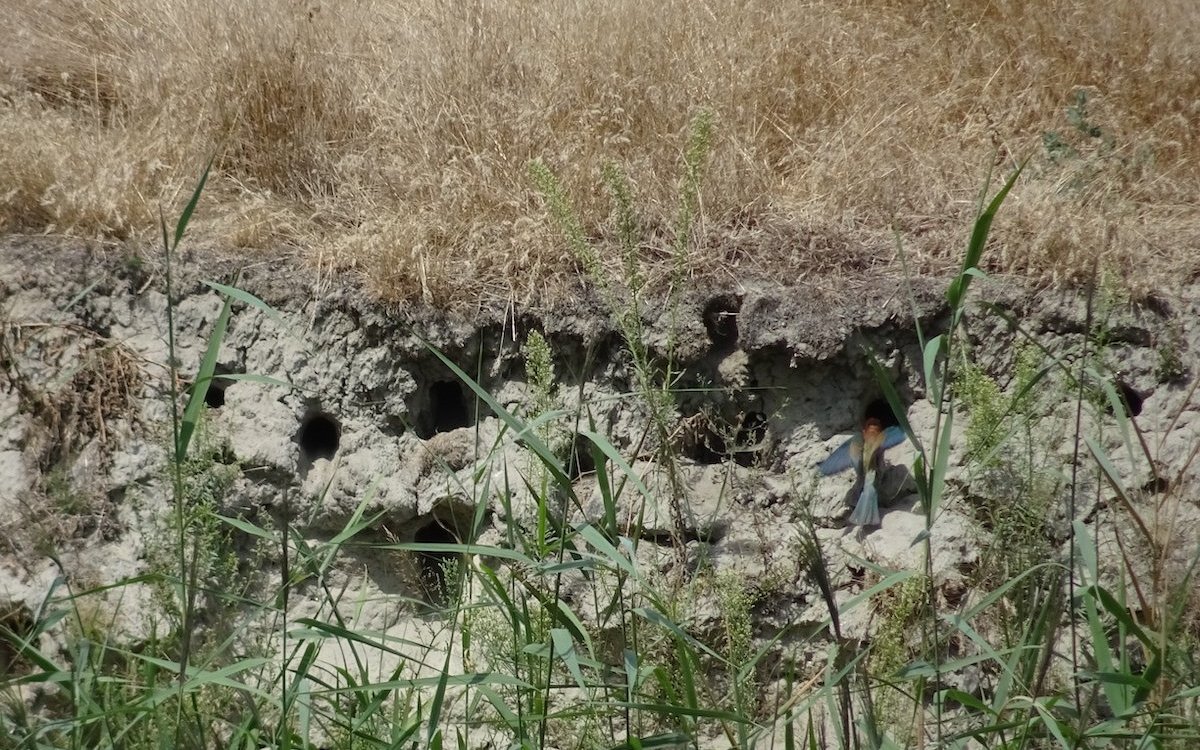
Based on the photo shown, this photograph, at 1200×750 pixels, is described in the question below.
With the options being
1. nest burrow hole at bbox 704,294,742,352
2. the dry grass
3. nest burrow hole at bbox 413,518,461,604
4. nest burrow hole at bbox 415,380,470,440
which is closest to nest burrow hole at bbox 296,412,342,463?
nest burrow hole at bbox 415,380,470,440

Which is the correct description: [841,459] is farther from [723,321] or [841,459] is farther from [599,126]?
[599,126]

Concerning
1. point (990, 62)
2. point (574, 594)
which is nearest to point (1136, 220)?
point (990, 62)

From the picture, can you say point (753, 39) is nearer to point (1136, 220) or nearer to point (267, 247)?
point (1136, 220)

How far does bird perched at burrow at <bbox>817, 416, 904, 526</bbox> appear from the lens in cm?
372

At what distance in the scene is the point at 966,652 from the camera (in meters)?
3.49

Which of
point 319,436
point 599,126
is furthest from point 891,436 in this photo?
point 319,436

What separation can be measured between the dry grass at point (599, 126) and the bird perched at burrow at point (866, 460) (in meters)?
0.63

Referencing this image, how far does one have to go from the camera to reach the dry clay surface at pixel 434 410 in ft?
12.1

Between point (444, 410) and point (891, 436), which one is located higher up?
point (444, 410)

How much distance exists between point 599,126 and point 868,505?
1855 millimetres

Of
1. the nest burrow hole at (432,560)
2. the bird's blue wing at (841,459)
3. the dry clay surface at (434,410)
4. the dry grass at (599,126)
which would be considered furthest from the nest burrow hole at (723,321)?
the nest burrow hole at (432,560)

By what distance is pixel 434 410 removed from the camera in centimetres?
420

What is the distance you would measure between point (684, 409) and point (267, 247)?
1630 mm

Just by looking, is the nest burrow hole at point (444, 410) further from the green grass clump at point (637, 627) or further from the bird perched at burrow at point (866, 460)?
the bird perched at burrow at point (866, 460)
